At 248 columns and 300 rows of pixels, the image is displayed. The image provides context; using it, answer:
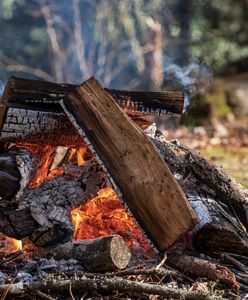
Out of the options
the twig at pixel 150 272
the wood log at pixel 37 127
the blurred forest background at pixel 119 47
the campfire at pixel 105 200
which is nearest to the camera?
the twig at pixel 150 272

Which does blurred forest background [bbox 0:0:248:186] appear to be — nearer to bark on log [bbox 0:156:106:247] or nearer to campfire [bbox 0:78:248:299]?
campfire [bbox 0:78:248:299]

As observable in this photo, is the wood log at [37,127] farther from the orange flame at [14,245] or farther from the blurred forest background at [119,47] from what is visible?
the blurred forest background at [119,47]

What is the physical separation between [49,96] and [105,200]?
2.50 ft

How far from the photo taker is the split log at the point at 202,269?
2943mm

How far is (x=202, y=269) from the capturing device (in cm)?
298

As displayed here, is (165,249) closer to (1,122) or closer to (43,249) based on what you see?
(43,249)

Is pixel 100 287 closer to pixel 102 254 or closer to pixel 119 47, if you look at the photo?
pixel 102 254

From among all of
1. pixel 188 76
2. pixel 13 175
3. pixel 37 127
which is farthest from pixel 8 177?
pixel 188 76

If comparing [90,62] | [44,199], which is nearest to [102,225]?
[44,199]

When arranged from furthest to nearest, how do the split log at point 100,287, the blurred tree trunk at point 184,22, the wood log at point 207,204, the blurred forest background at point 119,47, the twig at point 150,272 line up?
1. the blurred tree trunk at point 184,22
2. the blurred forest background at point 119,47
3. the wood log at point 207,204
4. the twig at point 150,272
5. the split log at point 100,287

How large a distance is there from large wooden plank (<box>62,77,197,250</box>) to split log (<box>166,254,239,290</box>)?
11 cm

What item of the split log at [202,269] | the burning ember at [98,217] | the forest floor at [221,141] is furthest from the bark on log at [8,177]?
the forest floor at [221,141]

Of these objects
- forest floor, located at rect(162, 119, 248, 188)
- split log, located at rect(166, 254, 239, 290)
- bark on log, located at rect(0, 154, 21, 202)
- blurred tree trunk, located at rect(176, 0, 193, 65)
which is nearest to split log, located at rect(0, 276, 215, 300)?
split log, located at rect(166, 254, 239, 290)

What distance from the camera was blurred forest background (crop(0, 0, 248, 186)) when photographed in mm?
7785
